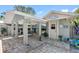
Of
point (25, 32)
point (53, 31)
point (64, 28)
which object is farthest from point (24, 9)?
point (64, 28)

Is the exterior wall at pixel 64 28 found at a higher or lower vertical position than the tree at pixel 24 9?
lower

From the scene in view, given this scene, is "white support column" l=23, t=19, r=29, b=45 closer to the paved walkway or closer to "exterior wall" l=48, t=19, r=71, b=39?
the paved walkway

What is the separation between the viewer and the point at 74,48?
2553mm

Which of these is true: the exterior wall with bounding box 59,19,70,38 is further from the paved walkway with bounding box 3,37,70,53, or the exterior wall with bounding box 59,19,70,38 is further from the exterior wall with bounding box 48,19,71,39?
the paved walkway with bounding box 3,37,70,53

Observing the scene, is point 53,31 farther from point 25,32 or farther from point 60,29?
point 25,32

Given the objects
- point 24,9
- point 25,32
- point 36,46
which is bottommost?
point 36,46

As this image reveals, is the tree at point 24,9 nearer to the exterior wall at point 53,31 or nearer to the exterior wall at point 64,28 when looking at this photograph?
the exterior wall at point 53,31

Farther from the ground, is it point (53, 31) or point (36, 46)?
point (53, 31)

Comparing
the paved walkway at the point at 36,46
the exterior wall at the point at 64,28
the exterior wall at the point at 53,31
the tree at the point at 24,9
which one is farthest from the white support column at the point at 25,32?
the exterior wall at the point at 64,28

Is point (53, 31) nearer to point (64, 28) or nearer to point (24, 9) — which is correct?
point (64, 28)

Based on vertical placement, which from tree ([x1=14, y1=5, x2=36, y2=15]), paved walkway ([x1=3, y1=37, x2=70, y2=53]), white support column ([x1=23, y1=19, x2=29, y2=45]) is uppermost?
tree ([x1=14, y1=5, x2=36, y2=15])

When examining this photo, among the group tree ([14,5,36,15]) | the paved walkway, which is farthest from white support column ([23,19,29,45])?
tree ([14,5,36,15])

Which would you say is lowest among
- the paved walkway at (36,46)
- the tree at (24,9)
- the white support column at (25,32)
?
the paved walkway at (36,46)

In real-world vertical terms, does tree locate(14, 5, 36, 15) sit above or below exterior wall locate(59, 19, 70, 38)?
above
